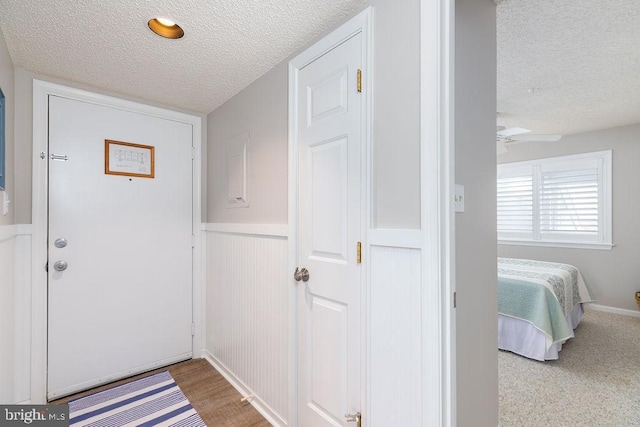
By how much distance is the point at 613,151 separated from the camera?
3855 millimetres

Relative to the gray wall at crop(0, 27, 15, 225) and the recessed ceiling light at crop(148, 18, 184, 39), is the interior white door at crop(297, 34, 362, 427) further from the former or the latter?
the gray wall at crop(0, 27, 15, 225)

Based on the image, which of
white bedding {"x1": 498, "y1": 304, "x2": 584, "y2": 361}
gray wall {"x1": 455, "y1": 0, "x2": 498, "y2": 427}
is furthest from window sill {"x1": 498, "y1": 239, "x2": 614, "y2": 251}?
gray wall {"x1": 455, "y1": 0, "x2": 498, "y2": 427}

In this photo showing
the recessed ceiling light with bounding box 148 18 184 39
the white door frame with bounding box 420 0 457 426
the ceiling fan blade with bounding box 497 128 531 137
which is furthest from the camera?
the ceiling fan blade with bounding box 497 128 531 137

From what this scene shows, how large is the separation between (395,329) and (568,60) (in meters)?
2.40

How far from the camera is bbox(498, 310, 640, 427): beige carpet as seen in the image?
185 cm

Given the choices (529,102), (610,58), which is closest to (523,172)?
(529,102)

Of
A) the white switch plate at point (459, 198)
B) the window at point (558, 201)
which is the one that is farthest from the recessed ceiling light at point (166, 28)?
the window at point (558, 201)

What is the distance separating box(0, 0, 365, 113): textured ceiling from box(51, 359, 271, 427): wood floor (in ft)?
7.26

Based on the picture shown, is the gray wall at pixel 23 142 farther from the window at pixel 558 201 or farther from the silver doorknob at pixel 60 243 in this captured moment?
the window at pixel 558 201

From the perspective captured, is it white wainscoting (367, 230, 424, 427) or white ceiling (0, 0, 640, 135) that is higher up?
white ceiling (0, 0, 640, 135)

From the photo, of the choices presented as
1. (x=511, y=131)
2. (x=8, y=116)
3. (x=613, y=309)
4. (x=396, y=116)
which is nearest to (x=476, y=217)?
(x=396, y=116)

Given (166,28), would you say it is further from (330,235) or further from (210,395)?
(210,395)

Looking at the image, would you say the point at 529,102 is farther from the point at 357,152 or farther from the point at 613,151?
the point at 357,152

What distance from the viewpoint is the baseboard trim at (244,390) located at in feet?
5.92
